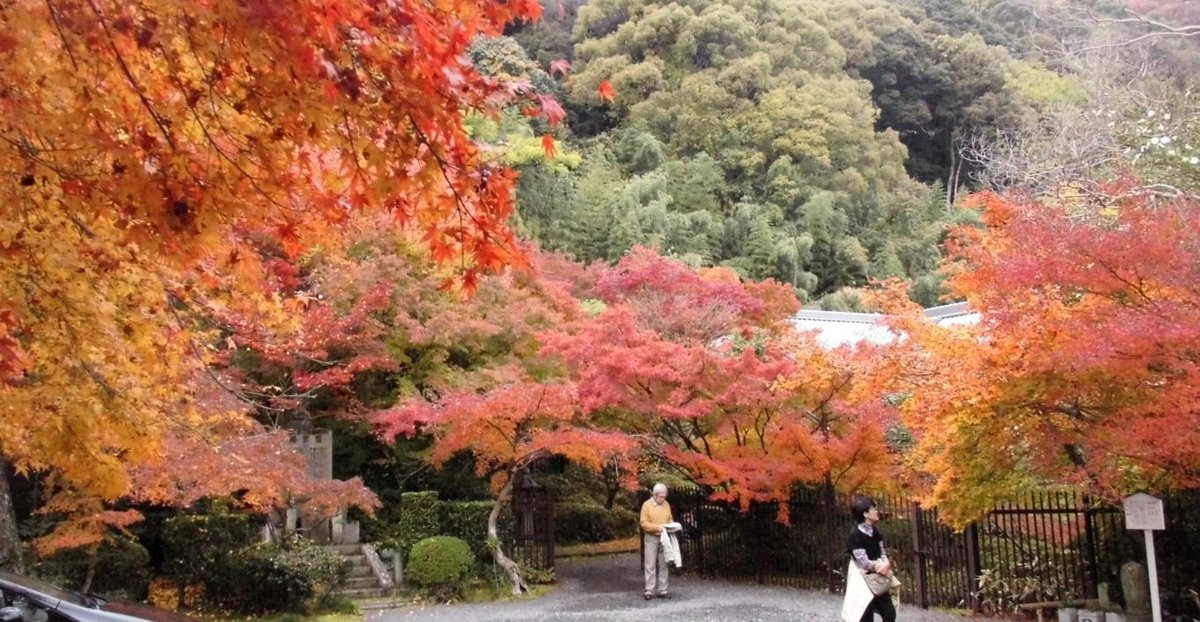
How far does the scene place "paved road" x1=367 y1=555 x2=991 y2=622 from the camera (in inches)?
417

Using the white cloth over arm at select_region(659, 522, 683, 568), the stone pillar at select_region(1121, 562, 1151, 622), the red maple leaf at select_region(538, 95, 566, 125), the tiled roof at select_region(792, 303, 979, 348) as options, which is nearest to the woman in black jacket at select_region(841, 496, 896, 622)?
the stone pillar at select_region(1121, 562, 1151, 622)

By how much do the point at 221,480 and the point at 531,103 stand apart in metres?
7.96

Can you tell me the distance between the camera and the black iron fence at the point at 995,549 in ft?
29.2

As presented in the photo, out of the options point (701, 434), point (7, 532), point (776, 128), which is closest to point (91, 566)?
point (7, 532)

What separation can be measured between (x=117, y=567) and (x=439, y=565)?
4160mm

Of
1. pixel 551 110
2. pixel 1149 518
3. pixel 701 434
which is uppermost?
pixel 551 110

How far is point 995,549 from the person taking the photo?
1080 cm

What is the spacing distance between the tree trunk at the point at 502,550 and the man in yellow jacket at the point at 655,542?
198 cm

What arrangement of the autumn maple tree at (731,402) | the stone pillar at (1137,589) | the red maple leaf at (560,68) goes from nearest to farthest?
1. the red maple leaf at (560,68)
2. the stone pillar at (1137,589)
3. the autumn maple tree at (731,402)

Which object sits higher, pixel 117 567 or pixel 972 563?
pixel 972 563

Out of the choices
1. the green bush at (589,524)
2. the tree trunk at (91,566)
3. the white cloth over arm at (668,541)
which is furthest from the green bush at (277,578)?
the green bush at (589,524)

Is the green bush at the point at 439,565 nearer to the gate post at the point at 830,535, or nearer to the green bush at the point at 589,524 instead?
the gate post at the point at 830,535

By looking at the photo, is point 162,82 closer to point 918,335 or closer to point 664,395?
point 918,335

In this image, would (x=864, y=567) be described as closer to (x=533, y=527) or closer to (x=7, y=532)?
(x=533, y=527)
